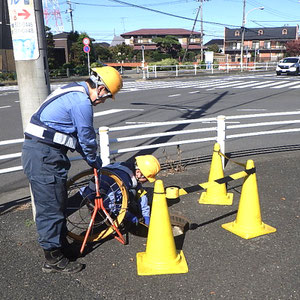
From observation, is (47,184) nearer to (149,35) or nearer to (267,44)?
(149,35)

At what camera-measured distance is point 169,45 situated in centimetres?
6038

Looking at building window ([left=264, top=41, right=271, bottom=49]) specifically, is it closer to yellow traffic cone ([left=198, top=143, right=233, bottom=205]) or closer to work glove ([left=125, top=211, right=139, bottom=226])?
yellow traffic cone ([left=198, top=143, right=233, bottom=205])

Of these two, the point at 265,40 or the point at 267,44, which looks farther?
the point at 265,40

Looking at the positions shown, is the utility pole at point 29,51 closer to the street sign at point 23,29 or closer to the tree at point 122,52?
the street sign at point 23,29

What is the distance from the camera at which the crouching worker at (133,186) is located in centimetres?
359

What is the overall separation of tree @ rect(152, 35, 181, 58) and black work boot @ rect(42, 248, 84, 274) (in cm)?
5949

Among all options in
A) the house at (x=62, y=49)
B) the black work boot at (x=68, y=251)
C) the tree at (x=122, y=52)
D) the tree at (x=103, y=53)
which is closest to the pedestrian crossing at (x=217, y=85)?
the black work boot at (x=68, y=251)

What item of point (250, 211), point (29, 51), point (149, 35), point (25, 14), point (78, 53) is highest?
point (149, 35)

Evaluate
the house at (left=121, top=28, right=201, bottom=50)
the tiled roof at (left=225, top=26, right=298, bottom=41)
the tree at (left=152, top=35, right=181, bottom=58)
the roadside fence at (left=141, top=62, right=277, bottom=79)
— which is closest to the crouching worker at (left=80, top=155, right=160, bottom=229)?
the roadside fence at (left=141, top=62, right=277, bottom=79)

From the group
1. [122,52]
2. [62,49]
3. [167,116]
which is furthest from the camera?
[122,52]

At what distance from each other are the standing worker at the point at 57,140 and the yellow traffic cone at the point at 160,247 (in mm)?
712

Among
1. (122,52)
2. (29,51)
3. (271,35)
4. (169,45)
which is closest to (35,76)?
(29,51)

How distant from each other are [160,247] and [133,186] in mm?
805

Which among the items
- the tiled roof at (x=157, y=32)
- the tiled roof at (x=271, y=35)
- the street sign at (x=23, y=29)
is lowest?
the street sign at (x=23, y=29)
